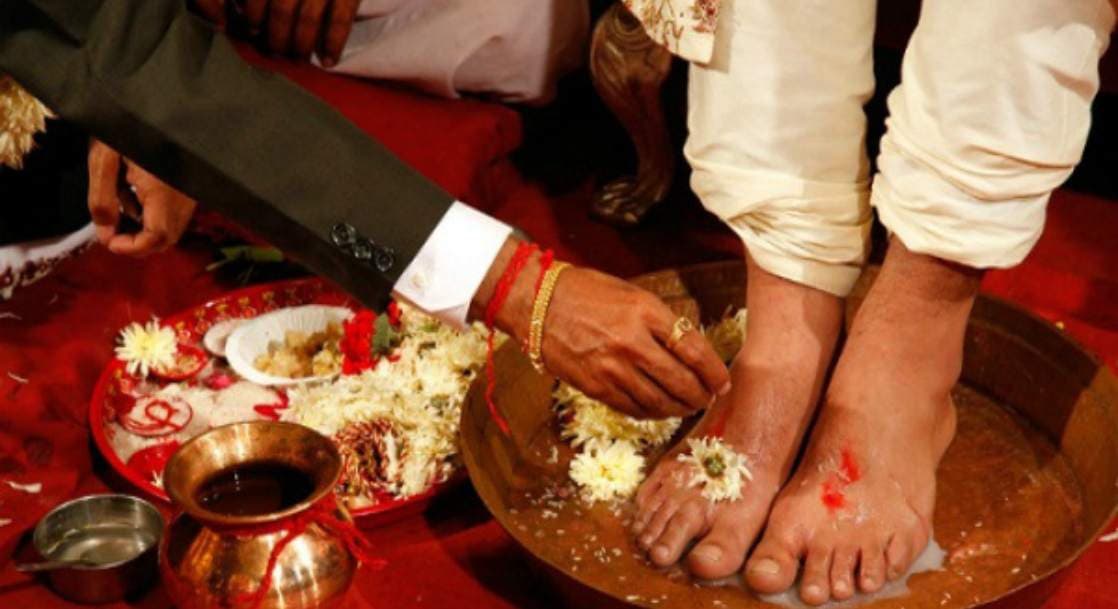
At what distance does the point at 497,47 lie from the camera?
2180 mm

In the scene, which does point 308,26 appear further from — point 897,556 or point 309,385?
point 897,556

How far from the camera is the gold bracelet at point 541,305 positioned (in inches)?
50.0

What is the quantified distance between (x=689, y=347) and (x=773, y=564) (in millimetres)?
251

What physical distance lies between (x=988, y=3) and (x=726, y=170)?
1.14 ft

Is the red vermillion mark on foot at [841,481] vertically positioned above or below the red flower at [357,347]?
above

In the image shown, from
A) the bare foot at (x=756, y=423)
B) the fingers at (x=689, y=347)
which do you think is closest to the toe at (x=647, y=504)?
the bare foot at (x=756, y=423)

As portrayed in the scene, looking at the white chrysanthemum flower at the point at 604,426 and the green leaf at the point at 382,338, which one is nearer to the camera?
the white chrysanthemum flower at the point at 604,426

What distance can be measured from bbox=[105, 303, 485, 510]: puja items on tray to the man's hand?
33 cm

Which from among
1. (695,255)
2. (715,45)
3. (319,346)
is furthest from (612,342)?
(695,255)

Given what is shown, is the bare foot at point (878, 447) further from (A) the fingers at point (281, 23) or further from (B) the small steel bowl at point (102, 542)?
(A) the fingers at point (281, 23)

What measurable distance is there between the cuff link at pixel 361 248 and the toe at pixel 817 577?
0.48 meters

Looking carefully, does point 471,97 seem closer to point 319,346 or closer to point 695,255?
point 695,255

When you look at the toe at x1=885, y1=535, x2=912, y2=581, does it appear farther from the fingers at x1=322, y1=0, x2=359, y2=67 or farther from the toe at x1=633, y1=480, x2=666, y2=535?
the fingers at x1=322, y1=0, x2=359, y2=67

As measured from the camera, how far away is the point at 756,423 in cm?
147
